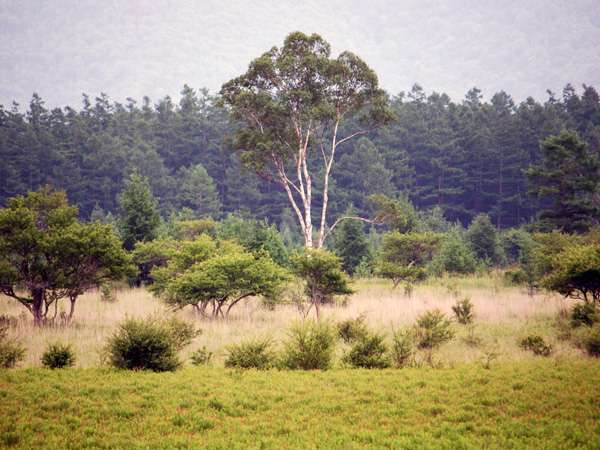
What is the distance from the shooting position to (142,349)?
9.79 metres

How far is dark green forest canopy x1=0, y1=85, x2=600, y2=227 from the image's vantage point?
60969 millimetres

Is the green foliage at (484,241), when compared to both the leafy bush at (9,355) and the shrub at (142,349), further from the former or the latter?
the leafy bush at (9,355)

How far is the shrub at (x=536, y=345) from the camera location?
1148cm

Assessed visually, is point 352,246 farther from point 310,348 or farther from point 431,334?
point 310,348

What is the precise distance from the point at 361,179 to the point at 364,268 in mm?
35663

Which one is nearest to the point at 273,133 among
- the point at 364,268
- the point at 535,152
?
the point at 364,268

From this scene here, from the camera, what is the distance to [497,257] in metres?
37.2

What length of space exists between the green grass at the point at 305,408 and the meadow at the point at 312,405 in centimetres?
2

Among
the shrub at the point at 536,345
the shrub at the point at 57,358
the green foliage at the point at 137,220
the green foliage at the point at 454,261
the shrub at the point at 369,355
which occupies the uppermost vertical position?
the green foliage at the point at 137,220

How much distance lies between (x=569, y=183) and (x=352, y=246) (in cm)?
1631

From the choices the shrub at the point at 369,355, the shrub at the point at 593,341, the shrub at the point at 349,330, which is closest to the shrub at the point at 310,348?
the shrub at the point at 369,355

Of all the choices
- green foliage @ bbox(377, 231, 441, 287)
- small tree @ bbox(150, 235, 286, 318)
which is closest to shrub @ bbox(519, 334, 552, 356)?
small tree @ bbox(150, 235, 286, 318)

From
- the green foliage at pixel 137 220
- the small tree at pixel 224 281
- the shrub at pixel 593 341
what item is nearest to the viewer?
the shrub at pixel 593 341

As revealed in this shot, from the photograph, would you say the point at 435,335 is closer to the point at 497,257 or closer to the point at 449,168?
the point at 497,257
